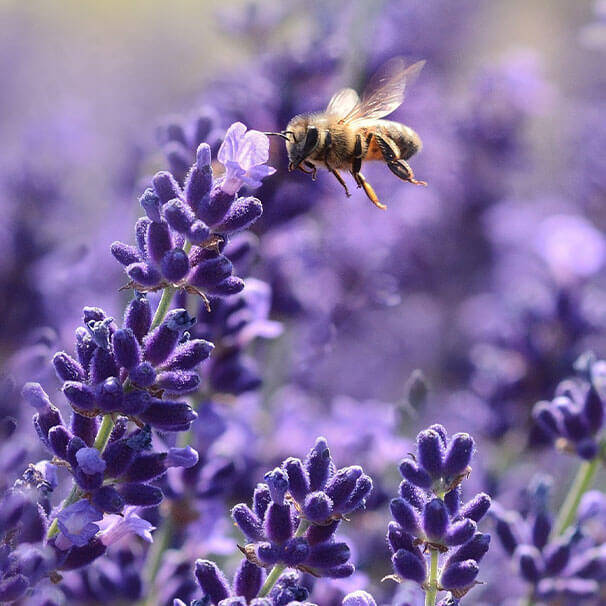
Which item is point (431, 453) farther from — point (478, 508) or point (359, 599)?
point (359, 599)

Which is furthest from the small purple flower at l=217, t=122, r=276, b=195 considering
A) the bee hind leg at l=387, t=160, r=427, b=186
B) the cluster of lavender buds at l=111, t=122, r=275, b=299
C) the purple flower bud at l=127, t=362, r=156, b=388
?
the bee hind leg at l=387, t=160, r=427, b=186

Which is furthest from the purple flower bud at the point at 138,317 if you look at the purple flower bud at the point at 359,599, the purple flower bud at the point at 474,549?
the purple flower bud at the point at 474,549

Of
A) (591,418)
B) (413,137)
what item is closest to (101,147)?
(413,137)

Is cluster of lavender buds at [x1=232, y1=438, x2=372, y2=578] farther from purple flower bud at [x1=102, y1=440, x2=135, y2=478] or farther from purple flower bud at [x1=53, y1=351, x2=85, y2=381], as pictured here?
purple flower bud at [x1=53, y1=351, x2=85, y2=381]

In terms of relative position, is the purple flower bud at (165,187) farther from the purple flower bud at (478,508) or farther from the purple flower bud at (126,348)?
the purple flower bud at (478,508)

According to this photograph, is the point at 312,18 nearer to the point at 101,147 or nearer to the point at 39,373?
the point at 101,147

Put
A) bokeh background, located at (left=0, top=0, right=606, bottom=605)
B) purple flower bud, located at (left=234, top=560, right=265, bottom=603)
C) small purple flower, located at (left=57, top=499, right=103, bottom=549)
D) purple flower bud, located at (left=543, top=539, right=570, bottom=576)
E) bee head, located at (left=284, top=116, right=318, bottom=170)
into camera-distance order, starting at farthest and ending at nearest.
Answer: bokeh background, located at (left=0, top=0, right=606, bottom=605) → bee head, located at (left=284, top=116, right=318, bottom=170) → purple flower bud, located at (left=543, top=539, right=570, bottom=576) → purple flower bud, located at (left=234, top=560, right=265, bottom=603) → small purple flower, located at (left=57, top=499, right=103, bottom=549)
